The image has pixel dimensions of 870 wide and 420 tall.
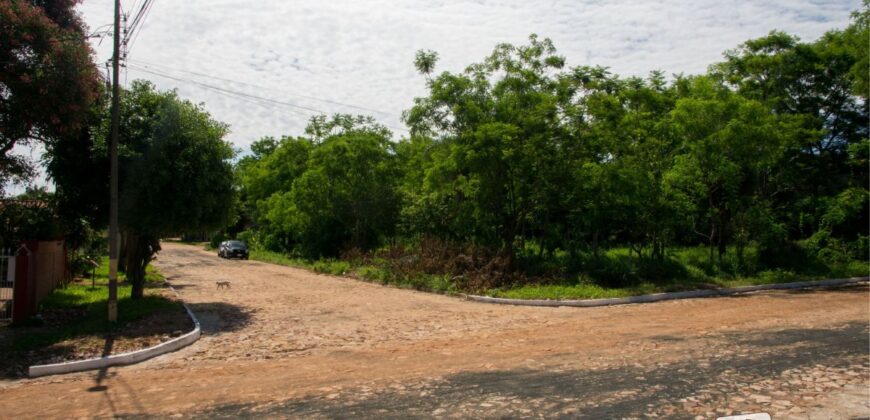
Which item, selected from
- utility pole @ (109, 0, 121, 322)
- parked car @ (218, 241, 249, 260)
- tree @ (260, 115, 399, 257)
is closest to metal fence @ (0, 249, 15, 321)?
utility pole @ (109, 0, 121, 322)

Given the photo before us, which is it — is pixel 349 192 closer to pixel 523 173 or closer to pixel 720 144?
pixel 523 173

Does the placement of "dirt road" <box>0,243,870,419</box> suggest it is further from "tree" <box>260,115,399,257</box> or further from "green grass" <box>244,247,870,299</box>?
"tree" <box>260,115,399,257</box>

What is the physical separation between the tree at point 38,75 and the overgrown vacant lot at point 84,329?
411cm

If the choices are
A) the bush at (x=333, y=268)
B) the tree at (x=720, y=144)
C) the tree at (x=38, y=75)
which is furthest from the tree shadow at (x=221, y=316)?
the tree at (x=720, y=144)

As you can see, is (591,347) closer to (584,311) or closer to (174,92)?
(584,311)

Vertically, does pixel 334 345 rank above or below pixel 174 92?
below

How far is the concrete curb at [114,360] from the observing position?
359 inches

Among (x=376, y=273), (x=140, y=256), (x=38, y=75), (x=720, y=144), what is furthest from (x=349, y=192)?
(x=38, y=75)

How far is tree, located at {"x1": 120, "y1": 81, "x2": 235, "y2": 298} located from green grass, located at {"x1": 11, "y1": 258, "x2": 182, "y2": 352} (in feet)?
6.50

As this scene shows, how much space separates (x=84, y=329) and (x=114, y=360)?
2.92 meters

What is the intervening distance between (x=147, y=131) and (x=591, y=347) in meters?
11.9

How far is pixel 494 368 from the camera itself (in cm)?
873

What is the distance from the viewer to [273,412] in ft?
22.1

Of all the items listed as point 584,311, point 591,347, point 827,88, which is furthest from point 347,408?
point 827,88
